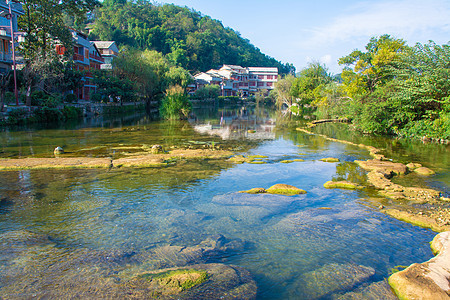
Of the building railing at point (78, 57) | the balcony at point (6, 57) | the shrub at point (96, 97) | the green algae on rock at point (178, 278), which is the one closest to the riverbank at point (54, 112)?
the shrub at point (96, 97)

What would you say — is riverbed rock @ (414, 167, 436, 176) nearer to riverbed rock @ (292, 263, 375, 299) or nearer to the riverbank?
riverbed rock @ (292, 263, 375, 299)

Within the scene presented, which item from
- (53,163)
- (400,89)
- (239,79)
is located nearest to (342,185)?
(53,163)

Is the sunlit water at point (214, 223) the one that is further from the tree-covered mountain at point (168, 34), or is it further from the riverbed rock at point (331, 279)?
the tree-covered mountain at point (168, 34)

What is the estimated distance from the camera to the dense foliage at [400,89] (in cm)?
1862

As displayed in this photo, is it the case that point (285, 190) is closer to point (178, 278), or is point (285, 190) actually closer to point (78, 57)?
point (178, 278)

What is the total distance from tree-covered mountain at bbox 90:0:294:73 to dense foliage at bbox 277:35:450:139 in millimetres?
56758

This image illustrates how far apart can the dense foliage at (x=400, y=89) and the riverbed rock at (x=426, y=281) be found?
50.8ft

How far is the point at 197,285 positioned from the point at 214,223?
2470 millimetres

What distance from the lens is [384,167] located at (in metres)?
11.9

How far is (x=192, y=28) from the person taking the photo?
10412 cm

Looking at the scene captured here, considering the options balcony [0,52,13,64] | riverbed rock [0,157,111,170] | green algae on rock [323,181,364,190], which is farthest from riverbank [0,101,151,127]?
green algae on rock [323,181,364,190]

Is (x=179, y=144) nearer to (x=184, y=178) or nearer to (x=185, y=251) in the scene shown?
(x=184, y=178)

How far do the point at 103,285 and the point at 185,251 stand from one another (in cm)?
154

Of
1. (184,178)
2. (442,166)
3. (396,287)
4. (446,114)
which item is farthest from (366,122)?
(396,287)
